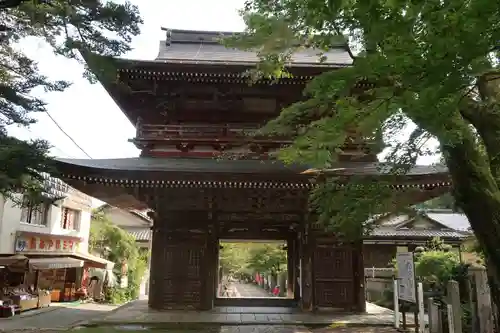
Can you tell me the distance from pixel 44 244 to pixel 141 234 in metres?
12.3

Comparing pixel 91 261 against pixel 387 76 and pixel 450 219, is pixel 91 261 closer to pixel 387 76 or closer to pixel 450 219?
pixel 387 76

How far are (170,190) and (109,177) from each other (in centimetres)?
202

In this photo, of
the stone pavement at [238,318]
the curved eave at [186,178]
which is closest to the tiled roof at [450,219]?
the stone pavement at [238,318]

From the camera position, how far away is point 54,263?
59.3 ft

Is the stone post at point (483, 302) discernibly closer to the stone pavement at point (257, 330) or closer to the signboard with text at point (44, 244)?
the stone pavement at point (257, 330)

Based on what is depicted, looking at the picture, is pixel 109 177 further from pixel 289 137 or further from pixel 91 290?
pixel 91 290

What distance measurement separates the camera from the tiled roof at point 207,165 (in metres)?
11.7

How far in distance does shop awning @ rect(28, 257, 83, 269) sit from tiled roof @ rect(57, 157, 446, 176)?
22.1 feet

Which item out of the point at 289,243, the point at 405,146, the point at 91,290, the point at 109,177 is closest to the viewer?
the point at 405,146

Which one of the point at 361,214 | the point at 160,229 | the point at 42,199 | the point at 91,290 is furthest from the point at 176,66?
the point at 91,290

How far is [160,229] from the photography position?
13164 millimetres

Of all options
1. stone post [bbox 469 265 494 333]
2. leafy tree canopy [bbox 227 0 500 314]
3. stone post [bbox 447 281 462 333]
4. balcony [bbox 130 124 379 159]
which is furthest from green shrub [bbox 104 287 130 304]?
stone post [bbox 469 265 494 333]

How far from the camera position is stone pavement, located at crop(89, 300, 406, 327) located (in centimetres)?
1134

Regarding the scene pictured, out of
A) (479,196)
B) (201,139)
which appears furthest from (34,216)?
(479,196)
